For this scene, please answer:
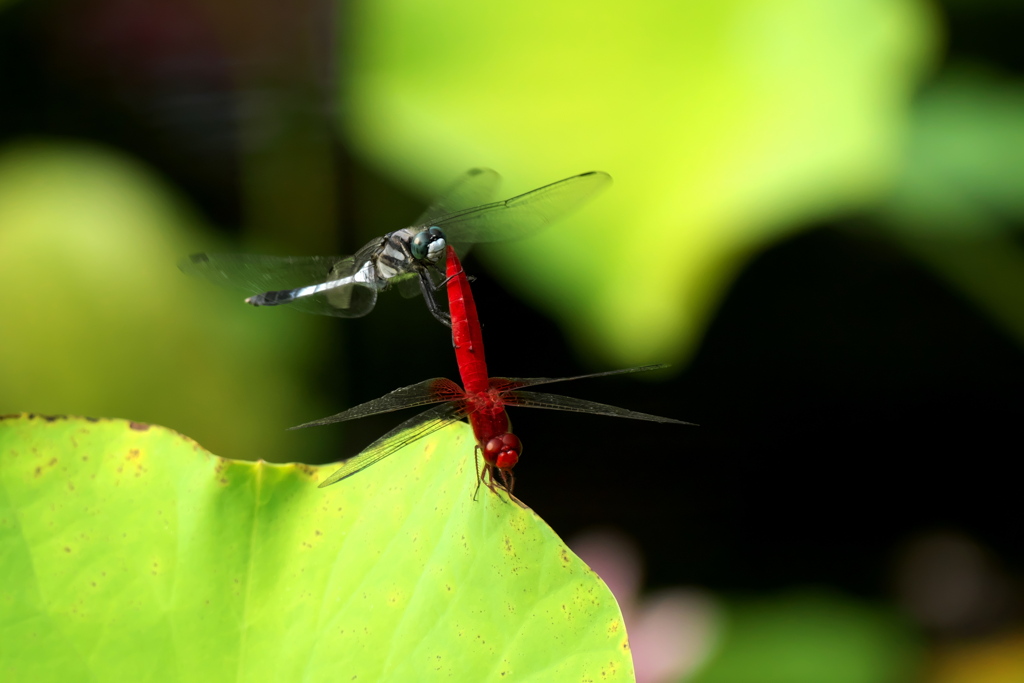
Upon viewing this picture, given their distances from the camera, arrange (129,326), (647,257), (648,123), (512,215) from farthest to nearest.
Answer: (129,326) → (648,123) → (647,257) → (512,215)

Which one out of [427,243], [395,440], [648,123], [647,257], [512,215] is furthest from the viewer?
[648,123]

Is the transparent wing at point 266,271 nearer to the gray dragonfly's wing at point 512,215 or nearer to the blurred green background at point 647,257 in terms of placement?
the gray dragonfly's wing at point 512,215

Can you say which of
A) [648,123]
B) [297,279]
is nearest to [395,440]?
[297,279]

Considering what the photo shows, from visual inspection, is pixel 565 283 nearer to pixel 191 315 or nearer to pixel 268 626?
pixel 191 315

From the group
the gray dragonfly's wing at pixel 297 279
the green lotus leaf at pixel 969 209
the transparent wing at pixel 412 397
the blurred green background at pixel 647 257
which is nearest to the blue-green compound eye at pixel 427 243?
the gray dragonfly's wing at pixel 297 279

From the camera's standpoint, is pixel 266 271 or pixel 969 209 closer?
pixel 266 271

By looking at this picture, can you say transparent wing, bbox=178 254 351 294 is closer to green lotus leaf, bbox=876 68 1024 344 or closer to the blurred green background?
the blurred green background

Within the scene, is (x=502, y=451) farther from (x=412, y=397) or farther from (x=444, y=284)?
(x=444, y=284)
